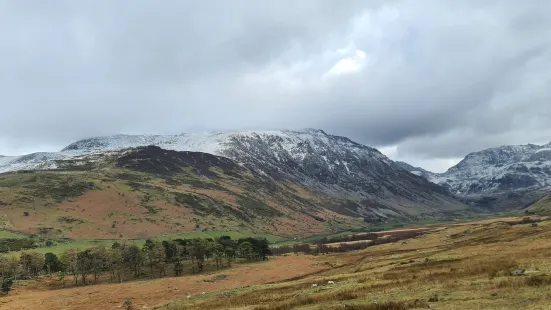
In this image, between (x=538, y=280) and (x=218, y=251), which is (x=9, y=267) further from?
(x=538, y=280)

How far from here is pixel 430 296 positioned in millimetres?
32438

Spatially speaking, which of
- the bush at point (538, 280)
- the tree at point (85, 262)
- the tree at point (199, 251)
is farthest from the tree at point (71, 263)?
the bush at point (538, 280)

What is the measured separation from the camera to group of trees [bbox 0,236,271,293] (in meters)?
127

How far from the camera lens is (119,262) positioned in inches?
4995

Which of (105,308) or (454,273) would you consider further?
(105,308)

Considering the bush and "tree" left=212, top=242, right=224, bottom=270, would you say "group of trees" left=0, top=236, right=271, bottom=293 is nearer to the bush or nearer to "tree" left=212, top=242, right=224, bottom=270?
"tree" left=212, top=242, right=224, bottom=270

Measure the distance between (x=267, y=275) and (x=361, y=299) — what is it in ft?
245

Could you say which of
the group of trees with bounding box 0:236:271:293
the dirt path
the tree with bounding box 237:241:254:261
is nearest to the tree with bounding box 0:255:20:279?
the group of trees with bounding box 0:236:271:293

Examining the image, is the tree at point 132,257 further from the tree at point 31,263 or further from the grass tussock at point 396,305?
the grass tussock at point 396,305

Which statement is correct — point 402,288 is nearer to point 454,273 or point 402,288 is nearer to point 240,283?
point 454,273

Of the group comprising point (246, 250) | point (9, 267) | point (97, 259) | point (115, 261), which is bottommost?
point (246, 250)

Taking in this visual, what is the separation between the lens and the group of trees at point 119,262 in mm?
127062

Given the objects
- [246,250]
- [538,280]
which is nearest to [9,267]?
[246,250]

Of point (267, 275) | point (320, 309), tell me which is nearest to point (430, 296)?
point (320, 309)
